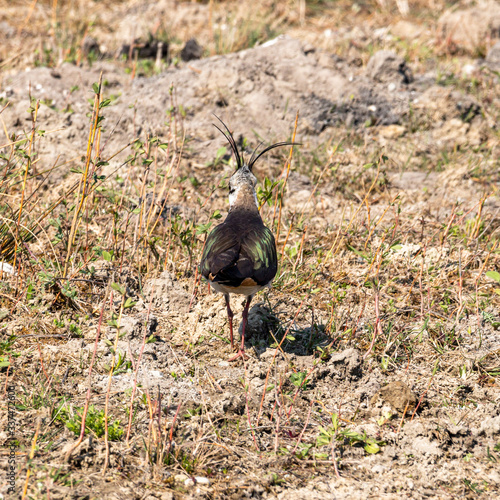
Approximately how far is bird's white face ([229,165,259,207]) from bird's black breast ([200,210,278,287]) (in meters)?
0.33

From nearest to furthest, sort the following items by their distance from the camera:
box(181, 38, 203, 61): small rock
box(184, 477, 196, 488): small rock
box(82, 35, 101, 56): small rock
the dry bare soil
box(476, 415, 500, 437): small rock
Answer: box(184, 477, 196, 488): small rock
the dry bare soil
box(476, 415, 500, 437): small rock
box(82, 35, 101, 56): small rock
box(181, 38, 203, 61): small rock

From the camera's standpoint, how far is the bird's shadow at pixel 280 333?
4.29m

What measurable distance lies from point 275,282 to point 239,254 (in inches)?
36.3

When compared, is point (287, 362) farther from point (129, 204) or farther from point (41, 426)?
point (129, 204)

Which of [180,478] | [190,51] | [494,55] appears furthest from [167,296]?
[494,55]

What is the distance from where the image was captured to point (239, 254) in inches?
158

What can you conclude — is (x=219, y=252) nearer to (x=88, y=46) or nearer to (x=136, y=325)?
(x=136, y=325)

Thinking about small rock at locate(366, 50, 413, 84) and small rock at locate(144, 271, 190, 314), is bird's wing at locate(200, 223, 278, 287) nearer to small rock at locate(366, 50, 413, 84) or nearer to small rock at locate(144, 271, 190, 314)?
small rock at locate(144, 271, 190, 314)

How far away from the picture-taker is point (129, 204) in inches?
216

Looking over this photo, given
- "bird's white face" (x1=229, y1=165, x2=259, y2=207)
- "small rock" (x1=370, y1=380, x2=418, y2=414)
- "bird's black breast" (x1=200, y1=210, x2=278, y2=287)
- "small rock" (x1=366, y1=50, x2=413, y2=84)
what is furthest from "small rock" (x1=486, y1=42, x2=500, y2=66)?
"small rock" (x1=370, y1=380, x2=418, y2=414)

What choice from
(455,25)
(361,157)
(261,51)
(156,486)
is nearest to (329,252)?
(361,157)

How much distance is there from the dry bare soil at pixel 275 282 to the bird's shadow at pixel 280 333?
0.06 feet

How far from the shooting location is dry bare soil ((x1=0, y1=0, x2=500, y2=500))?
10.5ft

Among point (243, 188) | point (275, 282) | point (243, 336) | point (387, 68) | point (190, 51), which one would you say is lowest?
point (243, 336)
